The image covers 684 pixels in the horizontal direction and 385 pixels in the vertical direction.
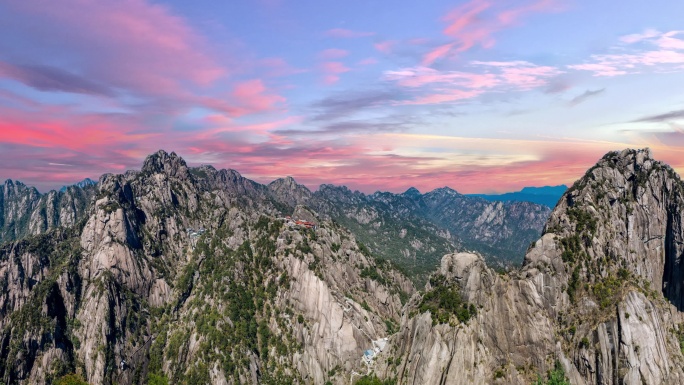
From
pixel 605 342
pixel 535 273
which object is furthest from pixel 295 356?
pixel 605 342

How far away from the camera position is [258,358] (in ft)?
581

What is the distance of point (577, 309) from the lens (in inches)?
5123

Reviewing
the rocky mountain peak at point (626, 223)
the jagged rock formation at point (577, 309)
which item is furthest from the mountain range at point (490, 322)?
the rocky mountain peak at point (626, 223)

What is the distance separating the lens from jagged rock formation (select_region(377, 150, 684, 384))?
394ft

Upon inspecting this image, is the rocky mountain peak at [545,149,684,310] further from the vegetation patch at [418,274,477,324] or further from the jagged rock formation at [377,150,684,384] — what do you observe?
the vegetation patch at [418,274,477,324]

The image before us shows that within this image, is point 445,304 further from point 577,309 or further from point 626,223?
point 626,223

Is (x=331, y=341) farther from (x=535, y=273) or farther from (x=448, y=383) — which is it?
(x=535, y=273)

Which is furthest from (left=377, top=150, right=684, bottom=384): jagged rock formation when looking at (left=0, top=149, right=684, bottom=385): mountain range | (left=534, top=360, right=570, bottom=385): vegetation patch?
(left=534, top=360, right=570, bottom=385): vegetation patch

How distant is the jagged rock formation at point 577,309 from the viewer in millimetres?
120188

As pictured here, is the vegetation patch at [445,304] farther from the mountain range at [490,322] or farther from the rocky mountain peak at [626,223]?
the rocky mountain peak at [626,223]

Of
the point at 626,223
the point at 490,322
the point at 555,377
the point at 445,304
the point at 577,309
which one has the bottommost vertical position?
the point at 555,377

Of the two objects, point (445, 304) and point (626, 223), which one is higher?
point (626, 223)

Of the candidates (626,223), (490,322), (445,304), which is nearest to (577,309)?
(490,322)

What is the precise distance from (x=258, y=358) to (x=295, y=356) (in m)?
16.7
